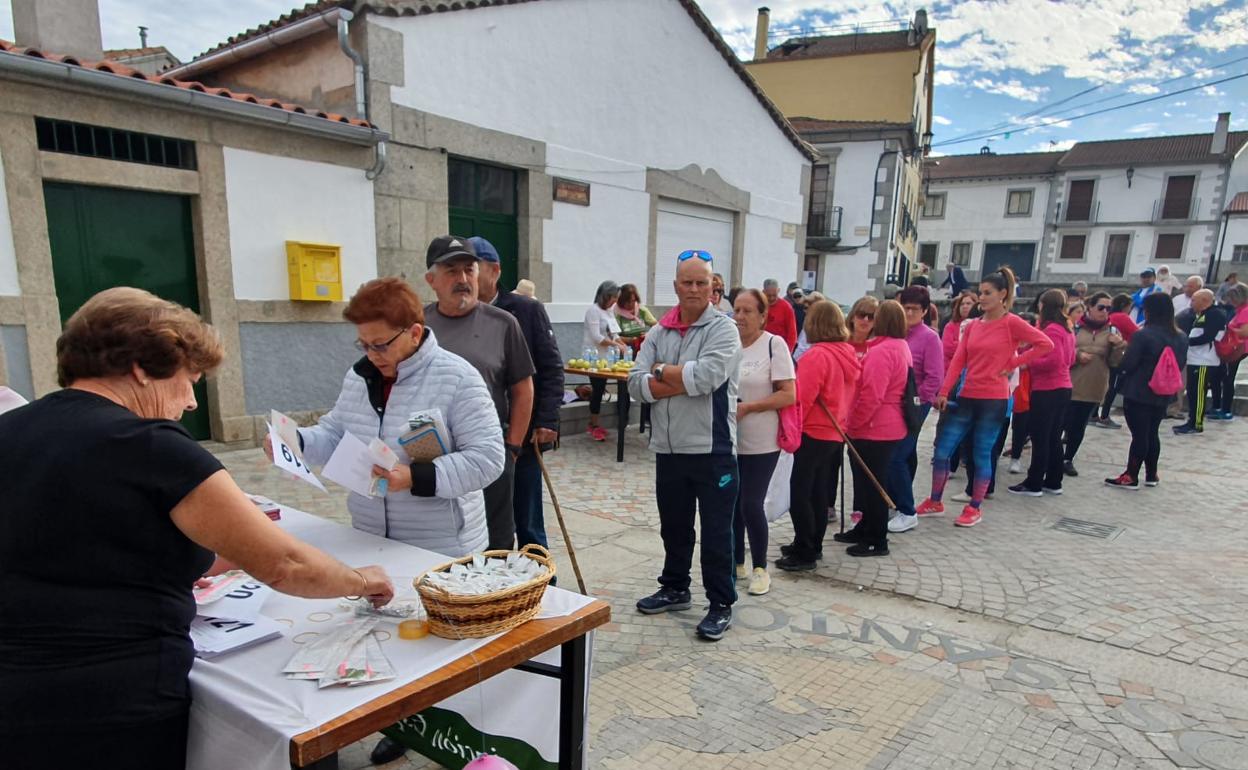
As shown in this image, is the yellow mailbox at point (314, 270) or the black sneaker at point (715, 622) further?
the yellow mailbox at point (314, 270)

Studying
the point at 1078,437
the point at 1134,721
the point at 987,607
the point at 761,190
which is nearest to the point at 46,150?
the point at 987,607

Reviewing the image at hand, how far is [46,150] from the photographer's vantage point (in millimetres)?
5438

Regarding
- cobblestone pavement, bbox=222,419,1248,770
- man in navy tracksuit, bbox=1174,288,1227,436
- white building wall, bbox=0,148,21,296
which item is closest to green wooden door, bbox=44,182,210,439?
white building wall, bbox=0,148,21,296

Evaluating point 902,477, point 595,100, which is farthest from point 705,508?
point 595,100

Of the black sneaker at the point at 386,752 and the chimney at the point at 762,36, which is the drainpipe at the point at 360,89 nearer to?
the black sneaker at the point at 386,752

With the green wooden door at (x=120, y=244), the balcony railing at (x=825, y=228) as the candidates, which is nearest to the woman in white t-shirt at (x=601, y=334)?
the green wooden door at (x=120, y=244)

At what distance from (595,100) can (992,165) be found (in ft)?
139

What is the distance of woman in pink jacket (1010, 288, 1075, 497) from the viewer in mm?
6066

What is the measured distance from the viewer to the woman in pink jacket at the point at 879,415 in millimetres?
4664

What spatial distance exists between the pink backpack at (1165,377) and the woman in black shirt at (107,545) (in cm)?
748

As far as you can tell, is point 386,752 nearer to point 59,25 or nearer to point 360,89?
point 360,89

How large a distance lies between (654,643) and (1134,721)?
2.15m

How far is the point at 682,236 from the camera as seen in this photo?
40.5 ft

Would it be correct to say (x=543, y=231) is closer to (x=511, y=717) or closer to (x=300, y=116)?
(x=300, y=116)
